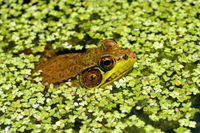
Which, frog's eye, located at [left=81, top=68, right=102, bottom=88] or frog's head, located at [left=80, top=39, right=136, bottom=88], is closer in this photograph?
frog's head, located at [left=80, top=39, right=136, bottom=88]

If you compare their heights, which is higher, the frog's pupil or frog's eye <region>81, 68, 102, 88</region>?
the frog's pupil

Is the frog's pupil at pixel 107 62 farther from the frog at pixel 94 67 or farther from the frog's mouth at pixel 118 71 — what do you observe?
the frog's mouth at pixel 118 71

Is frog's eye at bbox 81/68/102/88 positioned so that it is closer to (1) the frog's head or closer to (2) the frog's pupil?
(1) the frog's head

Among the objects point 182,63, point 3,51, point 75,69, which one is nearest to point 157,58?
point 182,63

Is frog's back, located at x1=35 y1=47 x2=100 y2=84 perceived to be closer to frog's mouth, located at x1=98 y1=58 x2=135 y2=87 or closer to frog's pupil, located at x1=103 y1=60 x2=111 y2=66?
frog's pupil, located at x1=103 y1=60 x2=111 y2=66

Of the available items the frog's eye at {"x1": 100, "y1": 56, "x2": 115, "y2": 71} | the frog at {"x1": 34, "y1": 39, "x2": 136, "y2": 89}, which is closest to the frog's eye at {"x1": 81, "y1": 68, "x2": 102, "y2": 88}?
the frog at {"x1": 34, "y1": 39, "x2": 136, "y2": 89}

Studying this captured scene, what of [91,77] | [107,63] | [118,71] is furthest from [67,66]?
[118,71]

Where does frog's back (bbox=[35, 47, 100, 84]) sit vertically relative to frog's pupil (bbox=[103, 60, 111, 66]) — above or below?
below
